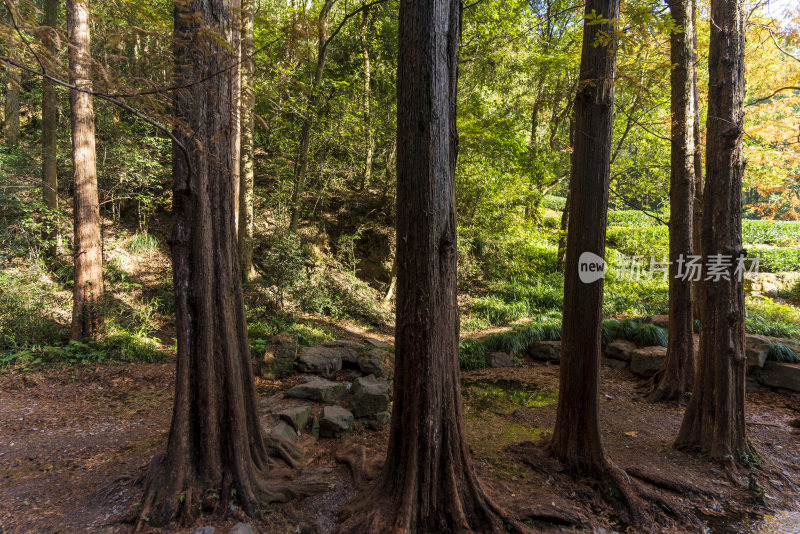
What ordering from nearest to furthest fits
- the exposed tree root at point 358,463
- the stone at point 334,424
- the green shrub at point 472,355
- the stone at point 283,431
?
the exposed tree root at point 358,463
the stone at point 283,431
the stone at point 334,424
the green shrub at point 472,355

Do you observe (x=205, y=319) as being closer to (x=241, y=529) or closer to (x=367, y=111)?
(x=241, y=529)

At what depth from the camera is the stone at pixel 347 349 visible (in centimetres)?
702

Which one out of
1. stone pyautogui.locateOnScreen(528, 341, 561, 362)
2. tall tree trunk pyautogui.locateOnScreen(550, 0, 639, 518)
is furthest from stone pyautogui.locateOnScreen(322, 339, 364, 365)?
stone pyautogui.locateOnScreen(528, 341, 561, 362)

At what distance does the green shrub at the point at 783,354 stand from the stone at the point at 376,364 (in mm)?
6551

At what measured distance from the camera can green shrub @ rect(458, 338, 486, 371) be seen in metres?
8.59

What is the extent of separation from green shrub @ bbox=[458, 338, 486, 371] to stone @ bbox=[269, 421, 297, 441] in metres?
4.64

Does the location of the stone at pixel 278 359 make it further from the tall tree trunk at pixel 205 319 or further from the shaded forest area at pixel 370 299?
the tall tree trunk at pixel 205 319

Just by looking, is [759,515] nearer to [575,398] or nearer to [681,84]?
[575,398]

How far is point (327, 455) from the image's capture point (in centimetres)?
429

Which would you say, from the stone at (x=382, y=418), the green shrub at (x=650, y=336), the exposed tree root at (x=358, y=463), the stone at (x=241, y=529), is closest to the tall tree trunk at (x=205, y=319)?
the stone at (x=241, y=529)

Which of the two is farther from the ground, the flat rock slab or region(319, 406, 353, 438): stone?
the flat rock slab

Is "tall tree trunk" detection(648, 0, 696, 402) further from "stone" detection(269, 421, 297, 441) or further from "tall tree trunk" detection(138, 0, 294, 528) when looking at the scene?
"tall tree trunk" detection(138, 0, 294, 528)

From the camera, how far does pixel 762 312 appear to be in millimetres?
9594

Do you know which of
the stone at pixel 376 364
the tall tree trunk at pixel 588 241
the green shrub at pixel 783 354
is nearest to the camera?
the tall tree trunk at pixel 588 241
